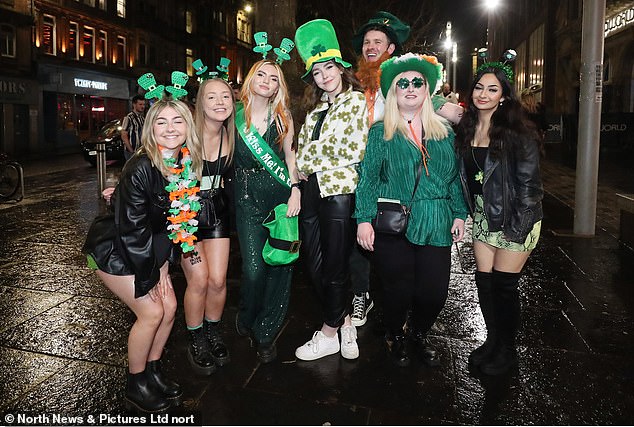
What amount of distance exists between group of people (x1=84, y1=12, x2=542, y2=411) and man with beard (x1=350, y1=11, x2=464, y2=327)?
26 mm

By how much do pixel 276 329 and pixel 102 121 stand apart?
112ft

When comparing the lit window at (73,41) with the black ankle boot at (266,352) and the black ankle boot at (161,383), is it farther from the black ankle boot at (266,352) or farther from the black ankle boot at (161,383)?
the black ankle boot at (161,383)

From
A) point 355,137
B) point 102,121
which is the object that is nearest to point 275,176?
point 355,137

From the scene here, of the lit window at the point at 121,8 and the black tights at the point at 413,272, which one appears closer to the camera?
the black tights at the point at 413,272

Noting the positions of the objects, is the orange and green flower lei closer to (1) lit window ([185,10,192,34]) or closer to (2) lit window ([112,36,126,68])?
(2) lit window ([112,36,126,68])

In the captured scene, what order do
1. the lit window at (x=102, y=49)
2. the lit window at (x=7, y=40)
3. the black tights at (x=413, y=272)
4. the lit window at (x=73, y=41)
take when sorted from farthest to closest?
1. the lit window at (x=102, y=49)
2. the lit window at (x=73, y=41)
3. the lit window at (x=7, y=40)
4. the black tights at (x=413, y=272)

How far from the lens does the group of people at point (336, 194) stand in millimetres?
3189

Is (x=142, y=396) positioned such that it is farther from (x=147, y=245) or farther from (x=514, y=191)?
(x=514, y=191)

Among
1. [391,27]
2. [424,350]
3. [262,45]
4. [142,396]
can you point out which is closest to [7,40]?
[262,45]

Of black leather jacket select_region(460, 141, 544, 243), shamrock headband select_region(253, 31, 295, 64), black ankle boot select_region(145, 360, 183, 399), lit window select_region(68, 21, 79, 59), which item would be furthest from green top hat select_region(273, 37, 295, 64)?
lit window select_region(68, 21, 79, 59)

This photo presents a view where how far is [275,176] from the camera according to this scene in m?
3.69

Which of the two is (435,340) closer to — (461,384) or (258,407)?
(461,384)

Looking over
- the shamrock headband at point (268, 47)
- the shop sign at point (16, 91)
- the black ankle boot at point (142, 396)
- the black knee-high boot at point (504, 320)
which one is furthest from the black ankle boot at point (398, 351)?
the shop sign at point (16, 91)

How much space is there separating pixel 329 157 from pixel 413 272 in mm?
981
